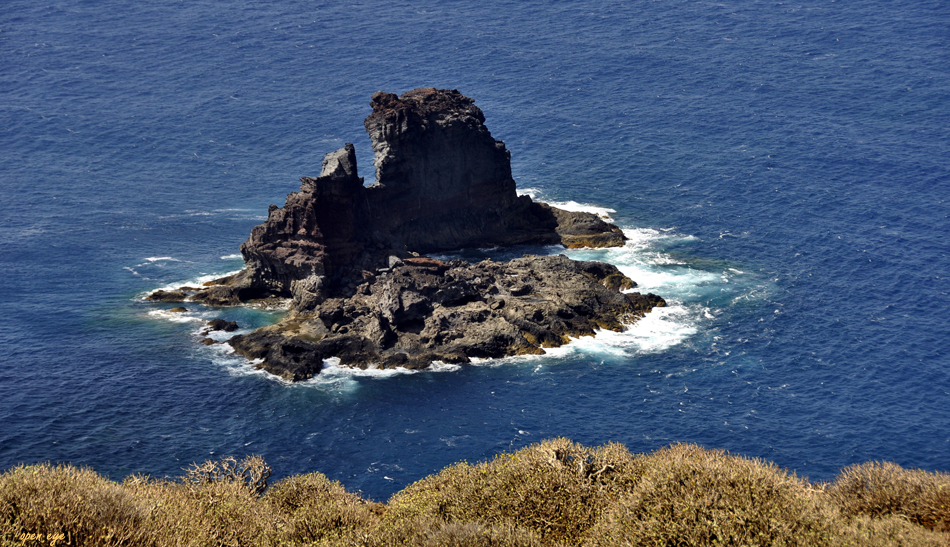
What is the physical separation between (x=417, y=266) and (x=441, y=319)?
13.5m

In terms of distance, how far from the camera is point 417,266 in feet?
379

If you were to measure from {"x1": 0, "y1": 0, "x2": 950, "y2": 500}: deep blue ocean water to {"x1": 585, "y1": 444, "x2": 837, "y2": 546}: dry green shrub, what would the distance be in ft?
115

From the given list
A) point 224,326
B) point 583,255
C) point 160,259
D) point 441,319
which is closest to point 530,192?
point 583,255

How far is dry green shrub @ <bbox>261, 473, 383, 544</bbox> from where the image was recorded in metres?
48.0

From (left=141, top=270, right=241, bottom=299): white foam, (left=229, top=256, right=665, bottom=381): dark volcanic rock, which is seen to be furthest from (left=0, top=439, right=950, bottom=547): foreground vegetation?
(left=141, top=270, right=241, bottom=299): white foam

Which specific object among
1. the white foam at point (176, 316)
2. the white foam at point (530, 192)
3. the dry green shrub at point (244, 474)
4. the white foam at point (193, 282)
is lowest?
the white foam at point (176, 316)

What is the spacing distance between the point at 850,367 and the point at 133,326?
273ft

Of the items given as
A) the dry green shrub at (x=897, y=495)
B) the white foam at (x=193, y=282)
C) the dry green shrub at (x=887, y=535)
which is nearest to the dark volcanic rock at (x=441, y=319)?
the white foam at (x=193, y=282)

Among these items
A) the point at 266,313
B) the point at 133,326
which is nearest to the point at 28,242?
the point at 133,326

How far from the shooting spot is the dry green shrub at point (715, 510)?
40500 mm

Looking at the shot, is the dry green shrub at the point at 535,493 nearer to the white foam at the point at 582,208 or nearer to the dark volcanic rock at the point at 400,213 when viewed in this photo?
the dark volcanic rock at the point at 400,213

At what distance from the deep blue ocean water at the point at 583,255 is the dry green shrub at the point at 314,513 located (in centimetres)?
1822

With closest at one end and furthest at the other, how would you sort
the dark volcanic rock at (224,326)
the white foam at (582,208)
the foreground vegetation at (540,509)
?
the foreground vegetation at (540,509) < the dark volcanic rock at (224,326) < the white foam at (582,208)

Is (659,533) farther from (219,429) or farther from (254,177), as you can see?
(254,177)
